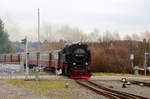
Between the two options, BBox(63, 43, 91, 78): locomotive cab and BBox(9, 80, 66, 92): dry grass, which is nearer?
BBox(9, 80, 66, 92): dry grass

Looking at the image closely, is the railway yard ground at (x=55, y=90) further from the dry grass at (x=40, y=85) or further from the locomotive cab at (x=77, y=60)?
the locomotive cab at (x=77, y=60)

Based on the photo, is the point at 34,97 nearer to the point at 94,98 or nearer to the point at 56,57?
the point at 94,98

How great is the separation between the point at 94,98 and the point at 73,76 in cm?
1500

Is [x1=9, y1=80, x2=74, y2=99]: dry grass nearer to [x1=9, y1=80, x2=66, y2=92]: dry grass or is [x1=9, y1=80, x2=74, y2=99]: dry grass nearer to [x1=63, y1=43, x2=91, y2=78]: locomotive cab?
[x1=9, y1=80, x2=66, y2=92]: dry grass

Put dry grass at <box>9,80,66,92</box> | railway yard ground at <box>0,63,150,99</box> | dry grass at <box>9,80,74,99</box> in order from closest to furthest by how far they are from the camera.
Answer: railway yard ground at <box>0,63,150,99</box> → dry grass at <box>9,80,74,99</box> → dry grass at <box>9,80,66,92</box>

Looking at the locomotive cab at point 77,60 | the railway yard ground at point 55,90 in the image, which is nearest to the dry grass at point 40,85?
the railway yard ground at point 55,90

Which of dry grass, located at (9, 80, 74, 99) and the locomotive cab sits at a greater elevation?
the locomotive cab

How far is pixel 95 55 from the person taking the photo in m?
52.3

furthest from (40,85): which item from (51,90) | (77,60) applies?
(77,60)

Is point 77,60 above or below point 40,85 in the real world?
above

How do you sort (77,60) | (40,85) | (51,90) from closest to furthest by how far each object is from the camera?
(51,90) < (40,85) < (77,60)

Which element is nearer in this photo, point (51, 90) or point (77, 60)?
point (51, 90)

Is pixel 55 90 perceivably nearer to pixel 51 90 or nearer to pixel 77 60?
pixel 51 90

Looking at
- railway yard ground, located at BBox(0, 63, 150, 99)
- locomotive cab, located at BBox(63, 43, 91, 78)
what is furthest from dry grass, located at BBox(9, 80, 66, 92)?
locomotive cab, located at BBox(63, 43, 91, 78)
